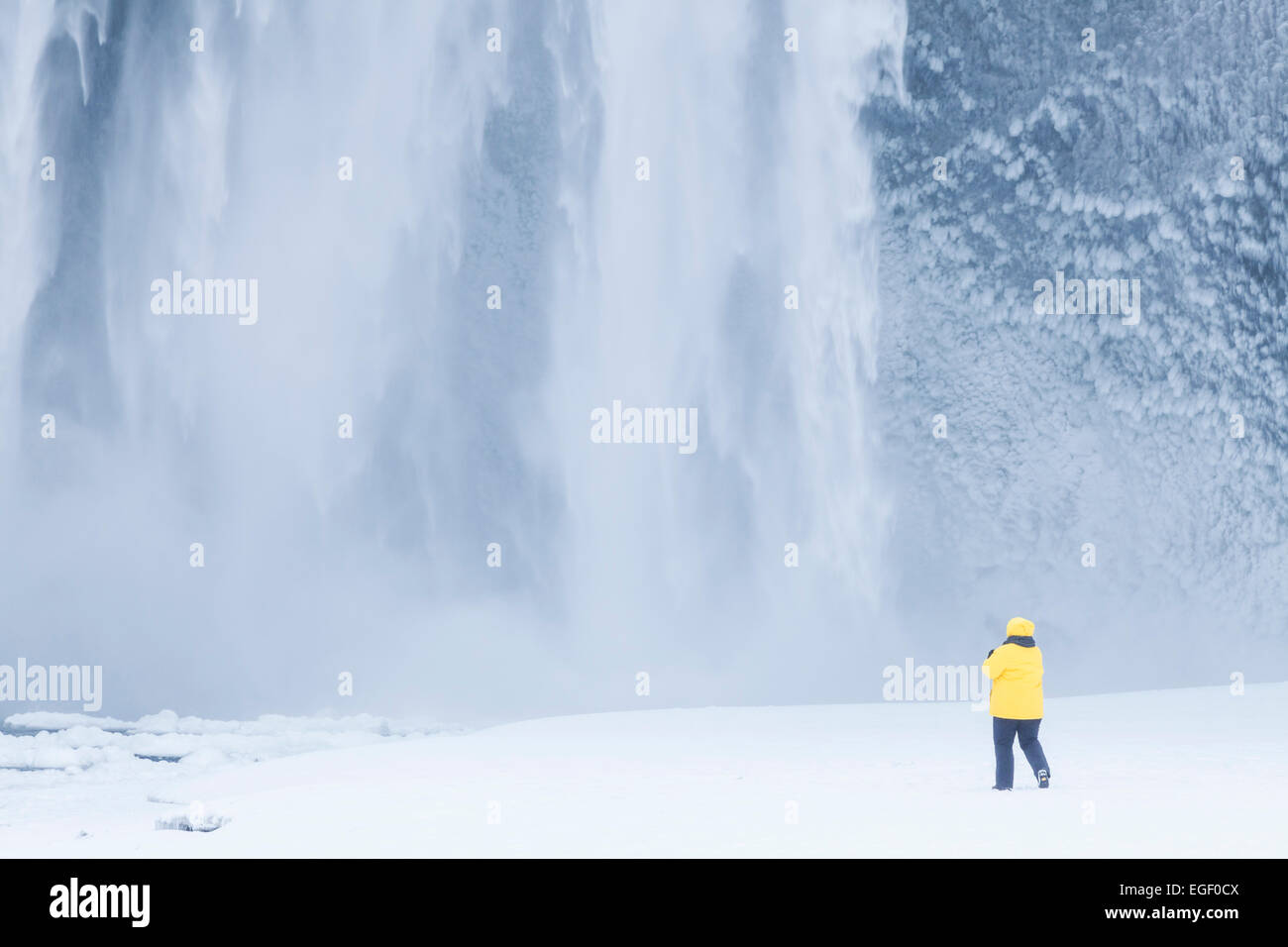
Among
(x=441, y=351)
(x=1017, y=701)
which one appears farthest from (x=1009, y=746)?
(x=441, y=351)

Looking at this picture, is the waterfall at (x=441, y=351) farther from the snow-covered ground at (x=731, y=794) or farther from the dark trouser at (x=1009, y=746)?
the dark trouser at (x=1009, y=746)

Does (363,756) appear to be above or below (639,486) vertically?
below

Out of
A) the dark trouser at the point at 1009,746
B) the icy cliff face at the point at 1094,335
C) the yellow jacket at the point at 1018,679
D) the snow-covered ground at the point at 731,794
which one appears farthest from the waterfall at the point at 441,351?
the yellow jacket at the point at 1018,679

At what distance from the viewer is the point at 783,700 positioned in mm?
14781

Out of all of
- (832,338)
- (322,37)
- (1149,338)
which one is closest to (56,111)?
(322,37)

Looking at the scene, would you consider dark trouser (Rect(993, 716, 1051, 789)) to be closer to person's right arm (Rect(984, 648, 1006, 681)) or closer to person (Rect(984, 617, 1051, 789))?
person (Rect(984, 617, 1051, 789))

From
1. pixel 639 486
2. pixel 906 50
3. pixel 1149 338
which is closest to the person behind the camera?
pixel 1149 338

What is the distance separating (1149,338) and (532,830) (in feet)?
36.3

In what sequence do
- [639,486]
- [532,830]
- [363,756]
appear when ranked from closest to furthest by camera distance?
[532,830], [363,756], [639,486]

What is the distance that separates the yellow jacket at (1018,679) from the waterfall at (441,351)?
8706 millimetres

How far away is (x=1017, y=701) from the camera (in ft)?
20.3

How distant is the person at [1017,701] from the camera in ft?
20.3

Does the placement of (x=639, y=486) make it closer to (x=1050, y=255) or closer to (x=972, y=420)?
(x=972, y=420)
